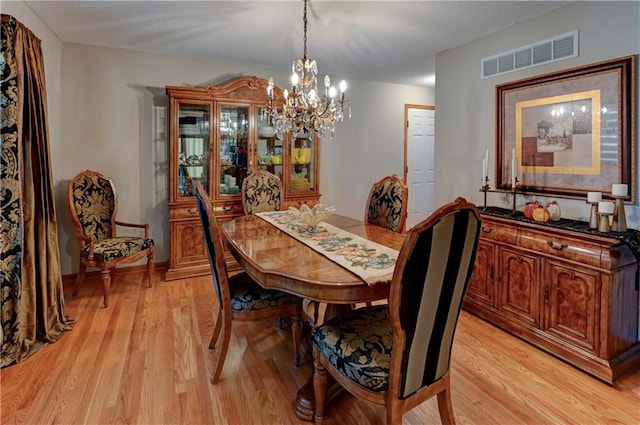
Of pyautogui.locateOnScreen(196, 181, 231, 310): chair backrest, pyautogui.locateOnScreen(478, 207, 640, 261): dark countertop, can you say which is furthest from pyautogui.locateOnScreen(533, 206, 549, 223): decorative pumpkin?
pyautogui.locateOnScreen(196, 181, 231, 310): chair backrest

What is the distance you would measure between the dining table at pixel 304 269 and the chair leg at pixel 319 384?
0.08 metres

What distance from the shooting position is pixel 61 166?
359 cm

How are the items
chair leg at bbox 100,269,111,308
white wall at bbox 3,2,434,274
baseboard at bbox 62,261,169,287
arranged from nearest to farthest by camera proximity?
1. chair leg at bbox 100,269,111,308
2. white wall at bbox 3,2,434,274
3. baseboard at bbox 62,261,169,287

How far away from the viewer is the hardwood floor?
5.88ft

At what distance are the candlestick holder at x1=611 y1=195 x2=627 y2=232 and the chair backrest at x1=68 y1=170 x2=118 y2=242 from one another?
4045 millimetres

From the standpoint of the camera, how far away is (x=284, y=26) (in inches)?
121

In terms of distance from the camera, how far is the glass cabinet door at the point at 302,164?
4352 mm

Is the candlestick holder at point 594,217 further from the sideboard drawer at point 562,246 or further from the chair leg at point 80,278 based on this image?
the chair leg at point 80,278

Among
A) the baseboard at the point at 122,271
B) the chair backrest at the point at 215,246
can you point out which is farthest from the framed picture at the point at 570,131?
the baseboard at the point at 122,271

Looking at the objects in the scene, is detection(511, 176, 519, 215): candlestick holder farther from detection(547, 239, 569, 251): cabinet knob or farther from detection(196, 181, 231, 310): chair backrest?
detection(196, 181, 231, 310): chair backrest

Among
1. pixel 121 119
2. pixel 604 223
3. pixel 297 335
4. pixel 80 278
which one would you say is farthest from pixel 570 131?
pixel 80 278

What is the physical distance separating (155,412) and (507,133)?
3216 millimetres

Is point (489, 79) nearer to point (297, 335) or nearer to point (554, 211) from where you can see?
point (554, 211)

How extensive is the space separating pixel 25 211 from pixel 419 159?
4848mm
